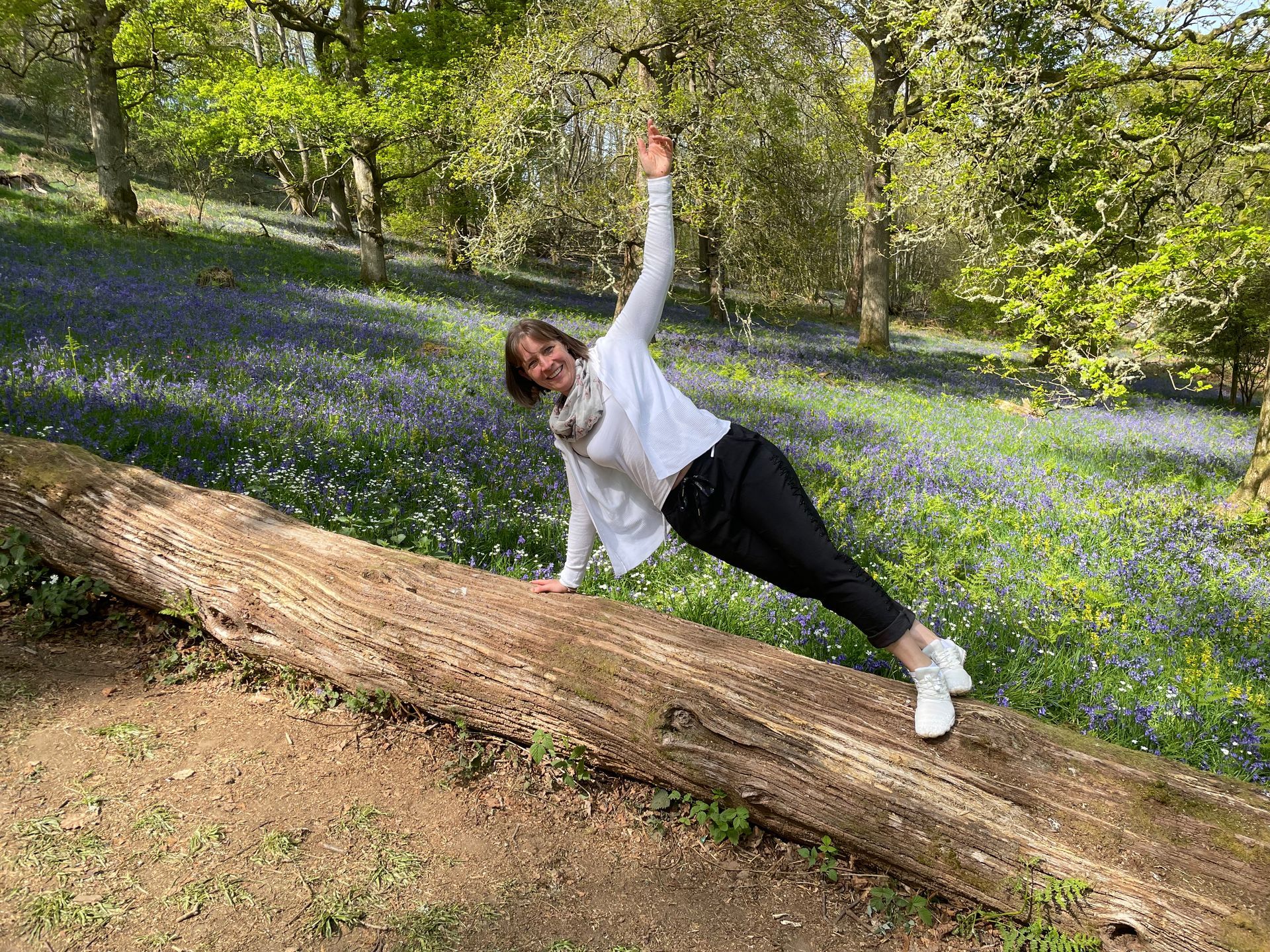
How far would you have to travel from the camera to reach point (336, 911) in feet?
8.46

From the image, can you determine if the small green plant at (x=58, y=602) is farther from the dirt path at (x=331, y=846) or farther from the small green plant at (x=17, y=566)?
the dirt path at (x=331, y=846)

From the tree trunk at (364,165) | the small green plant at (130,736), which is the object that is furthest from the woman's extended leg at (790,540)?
the tree trunk at (364,165)

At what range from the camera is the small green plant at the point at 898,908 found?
2781 millimetres

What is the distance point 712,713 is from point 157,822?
231 centimetres

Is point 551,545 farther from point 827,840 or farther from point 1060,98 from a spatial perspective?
point 1060,98

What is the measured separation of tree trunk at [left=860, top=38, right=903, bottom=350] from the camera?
18750mm

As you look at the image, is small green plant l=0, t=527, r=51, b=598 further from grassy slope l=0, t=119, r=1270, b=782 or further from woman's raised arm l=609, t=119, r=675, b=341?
woman's raised arm l=609, t=119, r=675, b=341

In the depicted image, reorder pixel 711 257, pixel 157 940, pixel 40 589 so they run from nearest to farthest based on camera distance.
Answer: pixel 157 940, pixel 40 589, pixel 711 257

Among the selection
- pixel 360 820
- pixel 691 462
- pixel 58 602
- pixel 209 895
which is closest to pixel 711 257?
pixel 691 462

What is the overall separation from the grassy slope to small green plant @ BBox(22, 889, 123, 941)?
250 cm

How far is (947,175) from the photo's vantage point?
10539mm

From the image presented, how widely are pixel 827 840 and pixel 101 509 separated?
438 cm

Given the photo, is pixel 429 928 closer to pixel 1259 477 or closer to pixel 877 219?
pixel 1259 477

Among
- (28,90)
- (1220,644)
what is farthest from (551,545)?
(28,90)
